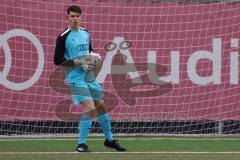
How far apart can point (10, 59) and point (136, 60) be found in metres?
2.13

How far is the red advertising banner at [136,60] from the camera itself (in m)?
12.6

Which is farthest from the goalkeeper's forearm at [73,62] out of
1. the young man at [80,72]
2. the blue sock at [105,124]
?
the blue sock at [105,124]

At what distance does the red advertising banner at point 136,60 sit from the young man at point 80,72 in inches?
109

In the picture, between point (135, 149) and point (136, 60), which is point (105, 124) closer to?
point (135, 149)

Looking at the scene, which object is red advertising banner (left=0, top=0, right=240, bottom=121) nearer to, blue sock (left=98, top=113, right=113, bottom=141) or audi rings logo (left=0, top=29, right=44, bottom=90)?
audi rings logo (left=0, top=29, right=44, bottom=90)

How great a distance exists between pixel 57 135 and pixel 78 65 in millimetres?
3239

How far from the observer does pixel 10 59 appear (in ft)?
41.1

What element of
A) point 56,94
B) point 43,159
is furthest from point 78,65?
point 56,94

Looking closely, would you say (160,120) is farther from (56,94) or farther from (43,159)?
(43,159)

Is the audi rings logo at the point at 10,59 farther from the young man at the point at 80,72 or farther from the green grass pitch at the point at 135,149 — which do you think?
the young man at the point at 80,72

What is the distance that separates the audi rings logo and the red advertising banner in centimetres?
2

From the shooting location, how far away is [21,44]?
1255cm

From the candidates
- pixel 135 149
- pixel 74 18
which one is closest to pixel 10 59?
pixel 74 18

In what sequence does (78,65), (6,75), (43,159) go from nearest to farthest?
(43,159) < (78,65) < (6,75)
